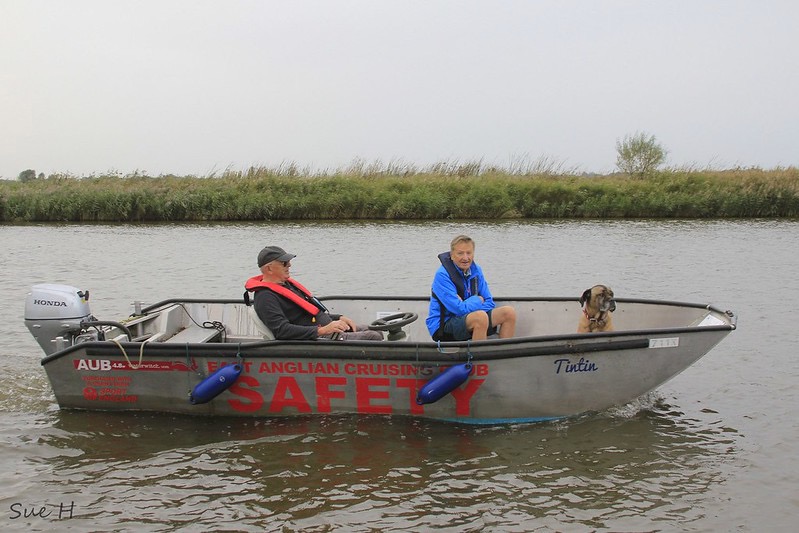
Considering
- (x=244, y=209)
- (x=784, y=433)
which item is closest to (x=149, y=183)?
(x=244, y=209)

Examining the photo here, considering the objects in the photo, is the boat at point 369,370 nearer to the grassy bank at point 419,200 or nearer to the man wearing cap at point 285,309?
the man wearing cap at point 285,309

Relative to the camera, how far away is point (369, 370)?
7156mm

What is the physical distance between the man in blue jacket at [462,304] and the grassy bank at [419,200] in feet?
65.6

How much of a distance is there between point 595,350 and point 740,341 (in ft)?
14.2

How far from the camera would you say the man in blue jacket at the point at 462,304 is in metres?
7.43

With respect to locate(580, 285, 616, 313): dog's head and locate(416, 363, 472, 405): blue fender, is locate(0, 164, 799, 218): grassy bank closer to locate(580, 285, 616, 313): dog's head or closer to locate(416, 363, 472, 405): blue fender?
locate(580, 285, 616, 313): dog's head

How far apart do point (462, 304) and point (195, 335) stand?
10.3ft

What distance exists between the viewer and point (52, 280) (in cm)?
1582

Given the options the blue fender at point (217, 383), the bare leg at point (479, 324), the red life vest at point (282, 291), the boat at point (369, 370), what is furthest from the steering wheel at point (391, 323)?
the blue fender at point (217, 383)

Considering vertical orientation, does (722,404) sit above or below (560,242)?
below

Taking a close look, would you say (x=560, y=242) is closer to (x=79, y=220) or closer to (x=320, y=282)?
(x=320, y=282)

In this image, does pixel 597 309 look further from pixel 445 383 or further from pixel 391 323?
pixel 391 323

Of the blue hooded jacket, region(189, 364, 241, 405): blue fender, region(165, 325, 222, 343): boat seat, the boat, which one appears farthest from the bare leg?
region(165, 325, 222, 343): boat seat

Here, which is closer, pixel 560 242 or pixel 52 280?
pixel 52 280
